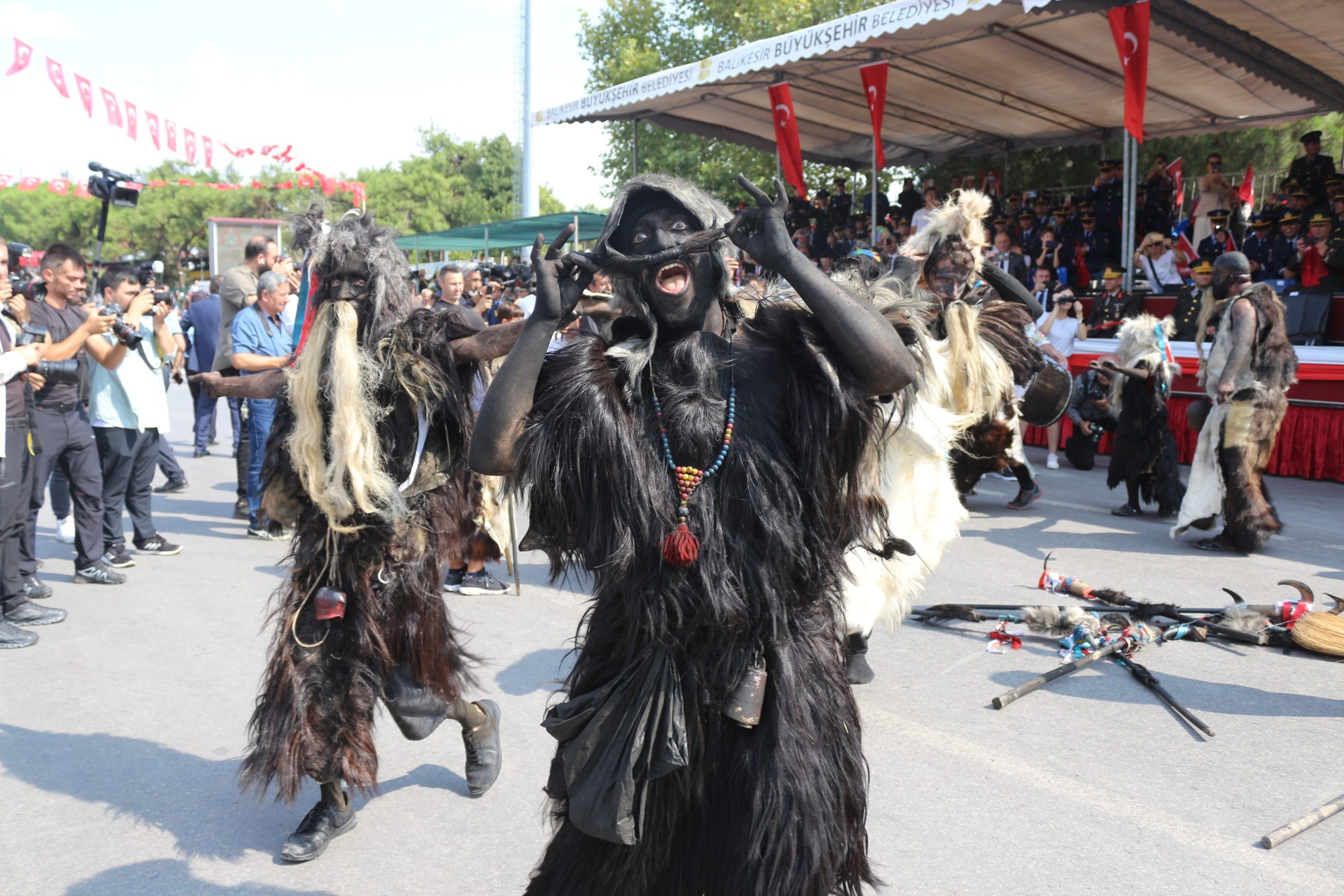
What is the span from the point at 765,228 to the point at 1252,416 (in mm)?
6369

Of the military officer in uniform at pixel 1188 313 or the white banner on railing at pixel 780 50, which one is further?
the white banner on railing at pixel 780 50

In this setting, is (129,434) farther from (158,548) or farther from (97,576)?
(97,576)

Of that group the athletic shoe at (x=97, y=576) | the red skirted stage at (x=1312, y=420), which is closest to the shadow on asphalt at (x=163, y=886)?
the athletic shoe at (x=97, y=576)

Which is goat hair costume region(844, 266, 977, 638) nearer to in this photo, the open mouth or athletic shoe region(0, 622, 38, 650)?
the open mouth

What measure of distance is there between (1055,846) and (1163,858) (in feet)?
1.07

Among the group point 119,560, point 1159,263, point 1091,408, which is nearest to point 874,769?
point 119,560

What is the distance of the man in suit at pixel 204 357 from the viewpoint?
34.6 ft

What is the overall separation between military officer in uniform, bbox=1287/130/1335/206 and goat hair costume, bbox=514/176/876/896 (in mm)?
12719

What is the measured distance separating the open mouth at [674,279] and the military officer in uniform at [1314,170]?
12.8 meters

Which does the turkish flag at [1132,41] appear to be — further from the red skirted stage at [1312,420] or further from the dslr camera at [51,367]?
the dslr camera at [51,367]

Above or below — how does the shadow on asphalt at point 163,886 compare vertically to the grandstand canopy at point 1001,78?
below

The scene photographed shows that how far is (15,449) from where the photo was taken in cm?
583

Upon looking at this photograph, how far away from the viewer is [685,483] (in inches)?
83.9

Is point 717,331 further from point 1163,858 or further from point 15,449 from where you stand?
point 15,449
